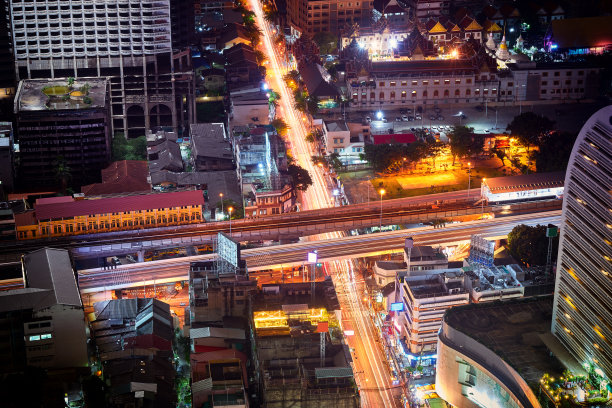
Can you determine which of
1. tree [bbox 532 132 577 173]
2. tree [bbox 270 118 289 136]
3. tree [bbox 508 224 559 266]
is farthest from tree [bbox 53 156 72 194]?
tree [bbox 532 132 577 173]

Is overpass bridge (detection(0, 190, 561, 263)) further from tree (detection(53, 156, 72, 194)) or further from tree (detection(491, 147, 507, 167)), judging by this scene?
tree (detection(53, 156, 72, 194))

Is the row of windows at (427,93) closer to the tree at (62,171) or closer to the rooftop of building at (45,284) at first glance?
the tree at (62,171)

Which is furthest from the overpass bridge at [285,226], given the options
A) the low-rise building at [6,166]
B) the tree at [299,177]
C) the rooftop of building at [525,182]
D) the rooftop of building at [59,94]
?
the rooftop of building at [59,94]

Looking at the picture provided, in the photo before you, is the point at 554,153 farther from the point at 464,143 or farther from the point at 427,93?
the point at 427,93

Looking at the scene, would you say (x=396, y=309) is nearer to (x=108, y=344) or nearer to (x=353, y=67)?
(x=108, y=344)

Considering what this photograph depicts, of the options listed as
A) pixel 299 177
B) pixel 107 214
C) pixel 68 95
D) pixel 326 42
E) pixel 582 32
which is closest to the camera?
pixel 107 214

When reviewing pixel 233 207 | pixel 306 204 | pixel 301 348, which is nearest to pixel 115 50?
pixel 233 207
